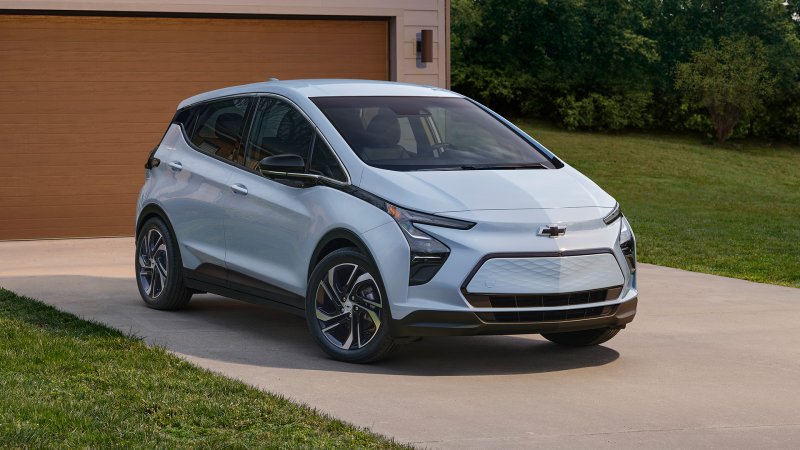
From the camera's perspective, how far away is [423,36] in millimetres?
16266

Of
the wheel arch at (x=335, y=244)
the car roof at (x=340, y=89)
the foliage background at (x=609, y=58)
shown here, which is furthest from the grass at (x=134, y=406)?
the foliage background at (x=609, y=58)

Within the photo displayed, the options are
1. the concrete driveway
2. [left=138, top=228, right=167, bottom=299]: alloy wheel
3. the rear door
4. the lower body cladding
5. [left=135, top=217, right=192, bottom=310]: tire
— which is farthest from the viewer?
[left=138, top=228, right=167, bottom=299]: alloy wheel

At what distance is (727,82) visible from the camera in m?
42.4

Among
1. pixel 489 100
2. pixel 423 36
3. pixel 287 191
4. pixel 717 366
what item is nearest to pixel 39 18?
pixel 423 36

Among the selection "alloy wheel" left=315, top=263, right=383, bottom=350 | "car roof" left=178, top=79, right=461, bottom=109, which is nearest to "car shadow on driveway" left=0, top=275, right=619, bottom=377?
"alloy wheel" left=315, top=263, right=383, bottom=350

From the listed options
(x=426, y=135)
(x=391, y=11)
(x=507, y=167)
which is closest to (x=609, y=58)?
(x=391, y=11)

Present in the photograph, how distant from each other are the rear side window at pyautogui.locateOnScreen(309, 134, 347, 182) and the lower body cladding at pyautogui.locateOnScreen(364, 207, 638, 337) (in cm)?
64

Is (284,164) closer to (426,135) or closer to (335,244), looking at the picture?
(335,244)

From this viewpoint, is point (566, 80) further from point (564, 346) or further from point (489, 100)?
point (564, 346)

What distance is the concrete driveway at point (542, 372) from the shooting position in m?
6.28

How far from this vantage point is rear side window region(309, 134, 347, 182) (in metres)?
8.13

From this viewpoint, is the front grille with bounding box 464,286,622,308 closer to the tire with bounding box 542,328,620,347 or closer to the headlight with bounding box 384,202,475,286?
the headlight with bounding box 384,202,475,286

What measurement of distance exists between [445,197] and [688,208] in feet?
61.1

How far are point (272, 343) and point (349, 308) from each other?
1.00 metres
